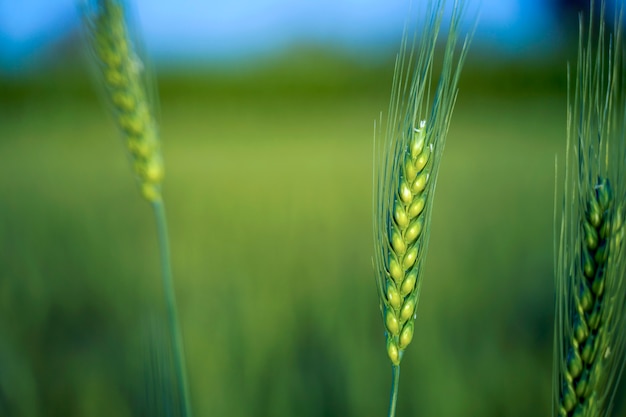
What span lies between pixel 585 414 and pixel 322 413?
528 millimetres

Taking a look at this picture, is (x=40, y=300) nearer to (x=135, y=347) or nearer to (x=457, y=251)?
(x=135, y=347)

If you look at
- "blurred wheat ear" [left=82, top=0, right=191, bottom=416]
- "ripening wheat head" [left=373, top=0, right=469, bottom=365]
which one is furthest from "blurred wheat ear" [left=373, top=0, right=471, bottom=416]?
"blurred wheat ear" [left=82, top=0, right=191, bottom=416]

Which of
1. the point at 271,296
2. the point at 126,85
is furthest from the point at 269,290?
the point at 126,85

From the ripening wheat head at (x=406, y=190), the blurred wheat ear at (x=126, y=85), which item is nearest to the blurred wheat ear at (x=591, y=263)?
the ripening wheat head at (x=406, y=190)

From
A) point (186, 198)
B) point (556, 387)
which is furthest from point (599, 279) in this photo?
point (186, 198)

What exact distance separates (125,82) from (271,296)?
2.74ft

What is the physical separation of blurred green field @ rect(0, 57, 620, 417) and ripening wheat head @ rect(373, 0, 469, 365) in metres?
0.27

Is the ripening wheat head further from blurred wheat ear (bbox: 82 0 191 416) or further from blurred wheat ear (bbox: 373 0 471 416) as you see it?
blurred wheat ear (bbox: 82 0 191 416)

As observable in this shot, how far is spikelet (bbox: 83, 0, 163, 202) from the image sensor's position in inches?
22.0

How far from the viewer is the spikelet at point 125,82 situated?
56 centimetres

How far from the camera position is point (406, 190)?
1.33 ft

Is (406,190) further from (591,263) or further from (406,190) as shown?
(591,263)

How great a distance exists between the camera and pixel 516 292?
4.87 ft

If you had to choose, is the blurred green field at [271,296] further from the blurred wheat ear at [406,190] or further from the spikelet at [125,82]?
the blurred wheat ear at [406,190]
